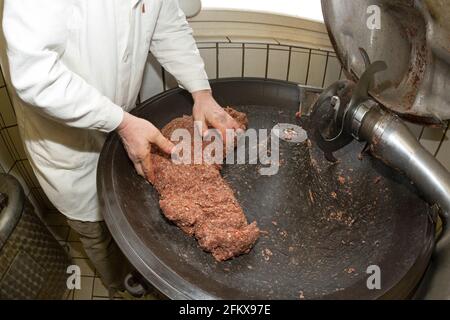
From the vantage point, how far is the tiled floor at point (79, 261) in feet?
4.67

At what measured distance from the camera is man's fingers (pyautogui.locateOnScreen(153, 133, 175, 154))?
830 millimetres

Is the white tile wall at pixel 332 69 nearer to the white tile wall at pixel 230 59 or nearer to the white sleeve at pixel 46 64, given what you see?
the white tile wall at pixel 230 59

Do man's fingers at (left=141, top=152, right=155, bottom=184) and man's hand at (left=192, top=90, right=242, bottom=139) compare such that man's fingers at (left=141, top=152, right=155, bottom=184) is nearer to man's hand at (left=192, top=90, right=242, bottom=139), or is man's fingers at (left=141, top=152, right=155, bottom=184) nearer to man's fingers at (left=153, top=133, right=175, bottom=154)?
man's fingers at (left=153, top=133, right=175, bottom=154)

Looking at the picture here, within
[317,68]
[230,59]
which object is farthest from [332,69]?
[230,59]

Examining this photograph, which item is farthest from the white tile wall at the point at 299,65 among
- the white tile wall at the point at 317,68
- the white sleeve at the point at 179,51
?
the white sleeve at the point at 179,51

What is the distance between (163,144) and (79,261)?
2.97 ft

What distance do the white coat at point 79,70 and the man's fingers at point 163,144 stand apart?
94 millimetres

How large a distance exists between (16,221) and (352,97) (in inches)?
36.1

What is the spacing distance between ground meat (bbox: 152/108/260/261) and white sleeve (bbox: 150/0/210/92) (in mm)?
220

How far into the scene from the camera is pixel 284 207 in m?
0.87

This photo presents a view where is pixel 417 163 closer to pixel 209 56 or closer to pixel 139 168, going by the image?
pixel 139 168

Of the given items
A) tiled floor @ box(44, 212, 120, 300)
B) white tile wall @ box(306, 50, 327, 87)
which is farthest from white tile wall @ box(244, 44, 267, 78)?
tiled floor @ box(44, 212, 120, 300)
